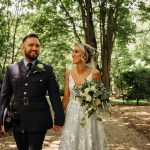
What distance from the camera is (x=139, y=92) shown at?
23.5m

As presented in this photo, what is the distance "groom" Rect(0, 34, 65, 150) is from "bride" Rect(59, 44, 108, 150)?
1217mm

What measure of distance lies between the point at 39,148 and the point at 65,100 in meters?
1.63

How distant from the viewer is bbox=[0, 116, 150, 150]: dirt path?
29.7ft

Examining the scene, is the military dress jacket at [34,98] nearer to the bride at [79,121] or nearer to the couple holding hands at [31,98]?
the couple holding hands at [31,98]

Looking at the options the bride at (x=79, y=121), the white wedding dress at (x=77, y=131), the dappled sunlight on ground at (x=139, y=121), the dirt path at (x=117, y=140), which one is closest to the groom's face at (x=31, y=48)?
the bride at (x=79, y=121)

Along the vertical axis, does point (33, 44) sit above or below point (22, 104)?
above

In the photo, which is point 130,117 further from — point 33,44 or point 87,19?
point 33,44

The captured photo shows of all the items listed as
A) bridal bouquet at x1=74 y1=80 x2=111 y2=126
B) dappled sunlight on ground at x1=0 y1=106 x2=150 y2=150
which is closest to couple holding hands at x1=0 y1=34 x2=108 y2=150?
bridal bouquet at x1=74 y1=80 x2=111 y2=126

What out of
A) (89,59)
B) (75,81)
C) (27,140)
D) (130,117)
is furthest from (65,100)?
(130,117)

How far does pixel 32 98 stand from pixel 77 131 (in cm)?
161

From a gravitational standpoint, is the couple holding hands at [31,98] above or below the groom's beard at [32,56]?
below

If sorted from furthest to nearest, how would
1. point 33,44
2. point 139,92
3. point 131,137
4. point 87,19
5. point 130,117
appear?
point 139,92 → point 87,19 → point 130,117 → point 131,137 → point 33,44

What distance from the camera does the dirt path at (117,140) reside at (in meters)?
9.05

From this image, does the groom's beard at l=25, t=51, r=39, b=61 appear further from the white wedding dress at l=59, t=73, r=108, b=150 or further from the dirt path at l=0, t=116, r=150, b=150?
the dirt path at l=0, t=116, r=150, b=150
